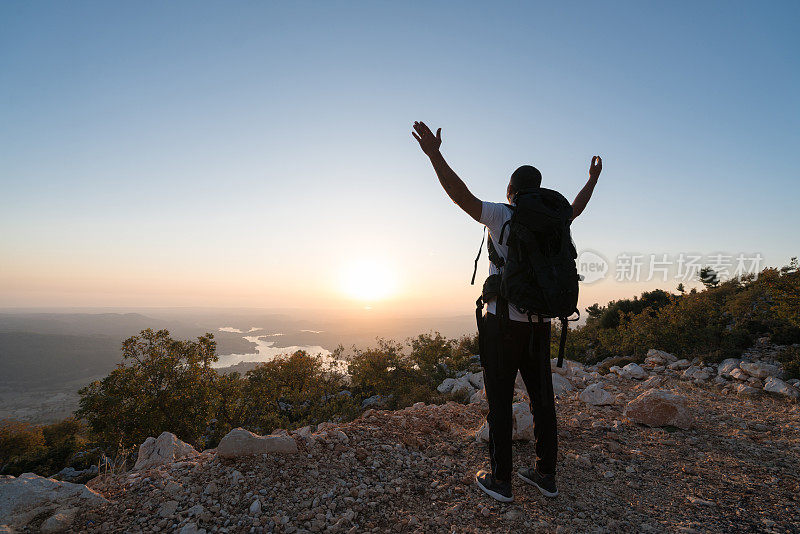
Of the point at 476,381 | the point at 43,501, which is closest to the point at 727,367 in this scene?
the point at 476,381

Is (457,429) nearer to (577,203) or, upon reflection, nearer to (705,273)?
(577,203)

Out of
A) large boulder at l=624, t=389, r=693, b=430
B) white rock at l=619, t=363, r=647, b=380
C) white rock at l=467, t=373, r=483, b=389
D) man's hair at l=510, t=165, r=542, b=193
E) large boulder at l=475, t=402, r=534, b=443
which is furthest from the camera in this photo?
white rock at l=467, t=373, r=483, b=389

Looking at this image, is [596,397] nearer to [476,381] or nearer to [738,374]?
[476,381]

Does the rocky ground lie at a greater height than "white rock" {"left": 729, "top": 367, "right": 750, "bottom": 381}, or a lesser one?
lesser

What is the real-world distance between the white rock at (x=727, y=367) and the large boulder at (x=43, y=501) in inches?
417

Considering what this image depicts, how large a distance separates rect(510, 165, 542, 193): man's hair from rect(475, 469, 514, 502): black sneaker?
2.37 metres

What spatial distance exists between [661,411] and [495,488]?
3.36 meters

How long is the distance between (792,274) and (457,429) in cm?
893

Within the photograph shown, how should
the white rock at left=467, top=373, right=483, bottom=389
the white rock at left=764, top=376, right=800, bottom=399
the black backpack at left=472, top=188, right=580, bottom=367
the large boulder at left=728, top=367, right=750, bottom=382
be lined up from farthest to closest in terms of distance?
the white rock at left=467, top=373, right=483, bottom=389 < the large boulder at left=728, top=367, right=750, bottom=382 < the white rock at left=764, top=376, right=800, bottom=399 < the black backpack at left=472, top=188, right=580, bottom=367

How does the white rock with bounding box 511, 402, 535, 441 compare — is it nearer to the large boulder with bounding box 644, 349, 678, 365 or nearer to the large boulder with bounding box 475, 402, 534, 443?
the large boulder with bounding box 475, 402, 534, 443

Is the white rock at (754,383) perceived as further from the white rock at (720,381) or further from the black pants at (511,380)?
the black pants at (511,380)

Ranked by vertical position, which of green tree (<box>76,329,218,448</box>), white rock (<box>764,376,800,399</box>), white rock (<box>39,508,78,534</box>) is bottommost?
green tree (<box>76,329,218,448</box>)

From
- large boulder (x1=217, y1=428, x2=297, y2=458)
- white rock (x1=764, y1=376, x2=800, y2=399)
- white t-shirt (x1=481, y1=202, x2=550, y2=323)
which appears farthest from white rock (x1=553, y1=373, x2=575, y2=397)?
large boulder (x1=217, y1=428, x2=297, y2=458)

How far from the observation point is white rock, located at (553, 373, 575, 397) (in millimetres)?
6252
